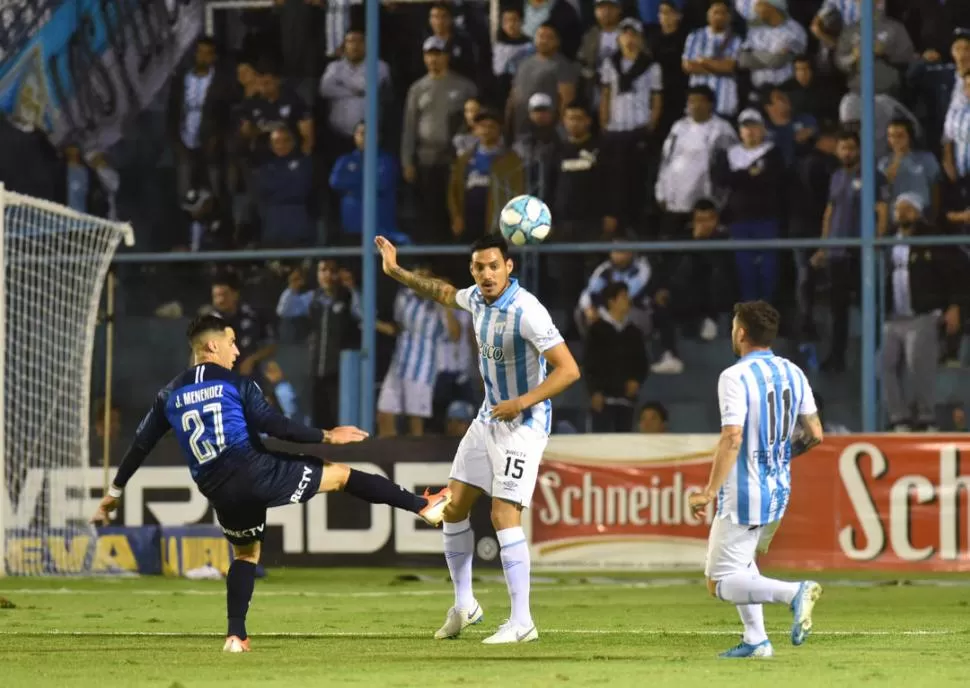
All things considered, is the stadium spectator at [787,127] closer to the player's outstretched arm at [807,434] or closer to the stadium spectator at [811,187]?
the stadium spectator at [811,187]

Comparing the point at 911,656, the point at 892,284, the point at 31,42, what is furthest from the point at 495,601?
the point at 31,42

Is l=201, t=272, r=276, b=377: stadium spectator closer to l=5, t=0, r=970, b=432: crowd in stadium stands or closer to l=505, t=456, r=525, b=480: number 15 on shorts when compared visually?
l=5, t=0, r=970, b=432: crowd in stadium stands

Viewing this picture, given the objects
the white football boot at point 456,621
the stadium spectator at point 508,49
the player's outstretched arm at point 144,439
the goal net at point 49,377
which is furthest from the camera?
the stadium spectator at point 508,49

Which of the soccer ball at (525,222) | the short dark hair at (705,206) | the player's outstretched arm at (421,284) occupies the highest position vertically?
the short dark hair at (705,206)

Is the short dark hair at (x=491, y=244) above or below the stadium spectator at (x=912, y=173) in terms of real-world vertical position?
below

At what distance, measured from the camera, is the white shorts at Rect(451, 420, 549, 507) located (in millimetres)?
9414

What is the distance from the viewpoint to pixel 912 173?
17.4 m

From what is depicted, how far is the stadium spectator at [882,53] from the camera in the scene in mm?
17781

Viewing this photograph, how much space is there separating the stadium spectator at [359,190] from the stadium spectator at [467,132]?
0.71 metres

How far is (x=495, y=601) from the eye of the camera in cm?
1301

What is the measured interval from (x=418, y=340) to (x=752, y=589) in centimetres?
1019

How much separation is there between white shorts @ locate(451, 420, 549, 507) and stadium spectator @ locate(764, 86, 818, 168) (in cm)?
908

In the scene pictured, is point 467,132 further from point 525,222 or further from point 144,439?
point 144,439

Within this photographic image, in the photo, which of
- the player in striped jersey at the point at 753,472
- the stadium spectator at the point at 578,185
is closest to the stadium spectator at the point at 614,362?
the stadium spectator at the point at 578,185
